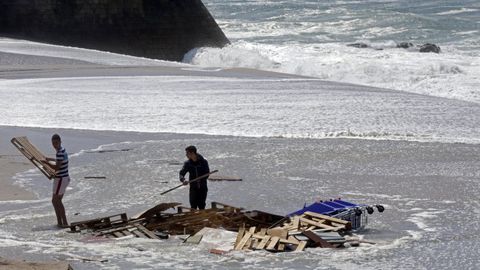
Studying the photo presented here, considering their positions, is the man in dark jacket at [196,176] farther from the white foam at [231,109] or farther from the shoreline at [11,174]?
the white foam at [231,109]

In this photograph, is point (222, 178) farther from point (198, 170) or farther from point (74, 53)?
point (74, 53)

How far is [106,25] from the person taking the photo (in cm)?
3725

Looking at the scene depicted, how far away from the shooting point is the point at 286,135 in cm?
1969

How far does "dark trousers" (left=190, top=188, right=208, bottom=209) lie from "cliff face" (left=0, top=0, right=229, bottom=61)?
23.4m

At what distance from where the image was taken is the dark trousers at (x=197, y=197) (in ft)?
44.4

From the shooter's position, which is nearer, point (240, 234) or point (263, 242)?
point (263, 242)

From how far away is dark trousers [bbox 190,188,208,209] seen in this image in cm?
1354

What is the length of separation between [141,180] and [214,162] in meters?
1.59

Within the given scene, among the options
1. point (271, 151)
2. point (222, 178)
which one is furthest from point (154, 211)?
point (271, 151)

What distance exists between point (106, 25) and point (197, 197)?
961 inches

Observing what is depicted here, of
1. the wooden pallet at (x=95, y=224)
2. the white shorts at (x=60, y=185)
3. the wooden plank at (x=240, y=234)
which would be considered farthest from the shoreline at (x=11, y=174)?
the wooden plank at (x=240, y=234)

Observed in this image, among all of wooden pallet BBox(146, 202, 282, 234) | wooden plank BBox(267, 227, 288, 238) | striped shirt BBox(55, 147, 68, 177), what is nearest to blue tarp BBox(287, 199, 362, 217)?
wooden pallet BBox(146, 202, 282, 234)

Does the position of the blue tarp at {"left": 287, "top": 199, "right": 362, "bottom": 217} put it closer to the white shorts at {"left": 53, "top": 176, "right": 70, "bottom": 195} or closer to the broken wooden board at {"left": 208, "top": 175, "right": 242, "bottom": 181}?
the white shorts at {"left": 53, "top": 176, "right": 70, "bottom": 195}

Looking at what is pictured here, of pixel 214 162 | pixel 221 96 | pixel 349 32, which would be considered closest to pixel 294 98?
pixel 221 96
